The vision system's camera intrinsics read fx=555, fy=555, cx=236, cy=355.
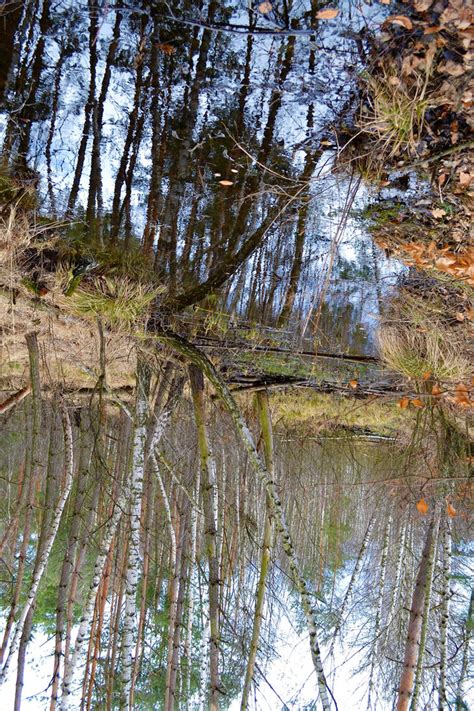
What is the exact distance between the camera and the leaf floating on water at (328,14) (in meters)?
1.48

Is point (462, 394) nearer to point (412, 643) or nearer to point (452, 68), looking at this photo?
point (452, 68)

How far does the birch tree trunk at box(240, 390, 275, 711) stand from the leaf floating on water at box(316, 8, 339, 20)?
5.99 ft

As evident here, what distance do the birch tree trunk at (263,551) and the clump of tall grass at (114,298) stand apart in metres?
0.98

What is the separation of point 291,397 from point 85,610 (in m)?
1.79

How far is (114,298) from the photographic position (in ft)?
7.61

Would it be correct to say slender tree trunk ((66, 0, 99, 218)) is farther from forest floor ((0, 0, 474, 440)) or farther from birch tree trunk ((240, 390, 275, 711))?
birch tree trunk ((240, 390, 275, 711))

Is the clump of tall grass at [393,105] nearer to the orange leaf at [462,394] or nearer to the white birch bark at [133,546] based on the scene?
the orange leaf at [462,394]

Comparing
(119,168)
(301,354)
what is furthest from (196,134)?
(301,354)

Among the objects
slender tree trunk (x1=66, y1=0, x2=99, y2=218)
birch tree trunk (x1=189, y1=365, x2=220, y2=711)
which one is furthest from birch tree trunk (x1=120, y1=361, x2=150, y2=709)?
slender tree trunk (x1=66, y1=0, x2=99, y2=218)

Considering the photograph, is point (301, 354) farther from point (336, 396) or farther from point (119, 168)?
point (119, 168)

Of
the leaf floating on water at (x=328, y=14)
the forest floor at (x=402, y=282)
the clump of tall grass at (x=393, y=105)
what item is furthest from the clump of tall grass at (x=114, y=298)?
the leaf floating on water at (x=328, y=14)

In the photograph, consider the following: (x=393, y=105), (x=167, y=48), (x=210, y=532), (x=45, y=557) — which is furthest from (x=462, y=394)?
(x=45, y=557)

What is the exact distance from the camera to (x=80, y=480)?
322 cm

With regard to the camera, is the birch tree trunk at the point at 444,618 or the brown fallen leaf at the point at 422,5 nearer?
the brown fallen leaf at the point at 422,5
